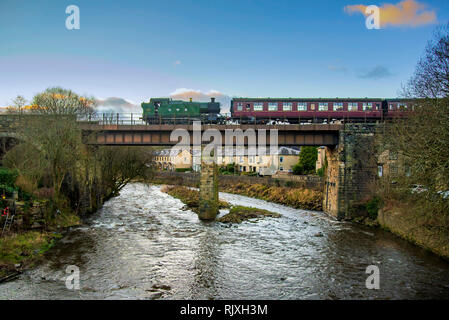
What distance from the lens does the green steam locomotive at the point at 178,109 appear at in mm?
38750

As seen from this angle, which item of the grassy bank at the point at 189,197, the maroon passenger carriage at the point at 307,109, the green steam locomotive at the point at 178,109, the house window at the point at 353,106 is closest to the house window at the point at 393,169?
the maroon passenger carriage at the point at 307,109

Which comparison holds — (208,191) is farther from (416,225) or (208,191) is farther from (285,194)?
(285,194)

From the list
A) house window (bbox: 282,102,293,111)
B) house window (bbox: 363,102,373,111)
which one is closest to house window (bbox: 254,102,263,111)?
house window (bbox: 282,102,293,111)

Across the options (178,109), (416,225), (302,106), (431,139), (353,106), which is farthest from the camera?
(178,109)

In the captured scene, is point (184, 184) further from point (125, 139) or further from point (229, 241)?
point (229, 241)

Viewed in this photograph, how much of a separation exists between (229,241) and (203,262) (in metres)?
4.68

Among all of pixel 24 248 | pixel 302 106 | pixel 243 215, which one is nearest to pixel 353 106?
pixel 302 106

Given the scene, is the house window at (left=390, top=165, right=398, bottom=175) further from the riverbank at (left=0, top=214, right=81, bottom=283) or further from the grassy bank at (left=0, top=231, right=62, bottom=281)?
the grassy bank at (left=0, top=231, right=62, bottom=281)

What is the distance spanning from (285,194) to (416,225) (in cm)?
2359

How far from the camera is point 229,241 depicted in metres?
22.3

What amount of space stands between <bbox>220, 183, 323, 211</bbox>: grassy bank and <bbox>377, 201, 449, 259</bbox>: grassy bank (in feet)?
38.1

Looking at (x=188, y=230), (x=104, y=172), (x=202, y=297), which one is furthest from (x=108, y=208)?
(x=202, y=297)

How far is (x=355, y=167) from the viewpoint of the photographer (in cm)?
3020

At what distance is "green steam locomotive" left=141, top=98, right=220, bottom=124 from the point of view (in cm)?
3875
